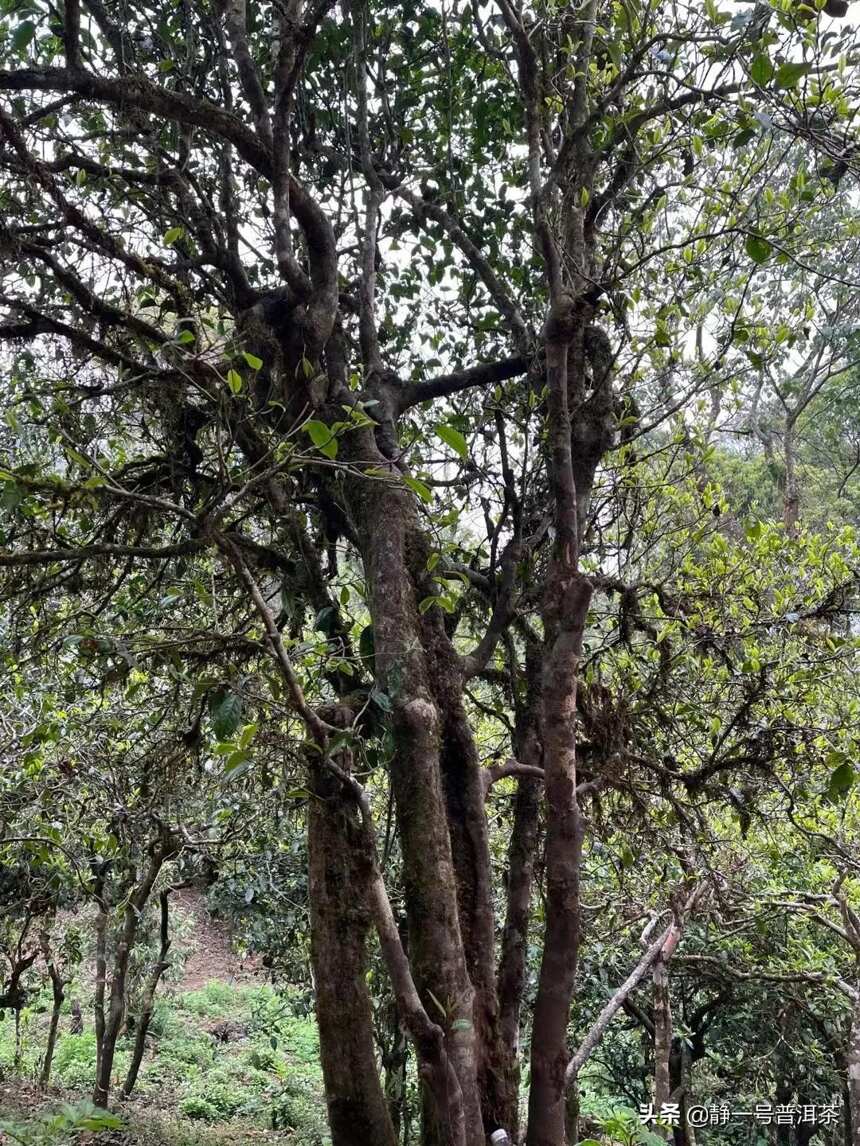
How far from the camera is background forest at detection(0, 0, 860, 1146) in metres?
2.42

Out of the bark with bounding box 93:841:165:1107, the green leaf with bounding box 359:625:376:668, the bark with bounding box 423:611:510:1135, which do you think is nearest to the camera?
the bark with bounding box 423:611:510:1135

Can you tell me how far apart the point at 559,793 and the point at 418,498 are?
135 centimetres

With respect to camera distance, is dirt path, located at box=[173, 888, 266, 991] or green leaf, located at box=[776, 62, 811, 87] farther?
dirt path, located at box=[173, 888, 266, 991]

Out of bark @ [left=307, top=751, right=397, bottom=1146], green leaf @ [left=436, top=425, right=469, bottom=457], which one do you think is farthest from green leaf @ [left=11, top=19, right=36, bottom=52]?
bark @ [left=307, top=751, right=397, bottom=1146]

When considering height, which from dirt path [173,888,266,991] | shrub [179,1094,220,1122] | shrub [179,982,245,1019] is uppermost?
dirt path [173,888,266,991]

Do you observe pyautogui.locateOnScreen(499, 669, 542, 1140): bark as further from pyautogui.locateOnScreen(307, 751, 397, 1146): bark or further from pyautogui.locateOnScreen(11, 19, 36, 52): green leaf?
pyautogui.locateOnScreen(11, 19, 36, 52): green leaf

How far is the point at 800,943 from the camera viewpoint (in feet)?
21.5

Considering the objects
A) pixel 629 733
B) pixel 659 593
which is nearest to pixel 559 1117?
pixel 629 733

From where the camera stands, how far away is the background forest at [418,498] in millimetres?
2416

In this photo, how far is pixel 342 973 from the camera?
270cm

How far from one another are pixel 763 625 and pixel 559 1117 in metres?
2.23

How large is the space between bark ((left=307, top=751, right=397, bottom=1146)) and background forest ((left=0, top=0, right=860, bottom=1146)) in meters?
0.01

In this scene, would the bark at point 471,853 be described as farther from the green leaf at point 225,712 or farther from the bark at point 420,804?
the green leaf at point 225,712

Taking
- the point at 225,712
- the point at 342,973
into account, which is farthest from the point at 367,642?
the point at 342,973
